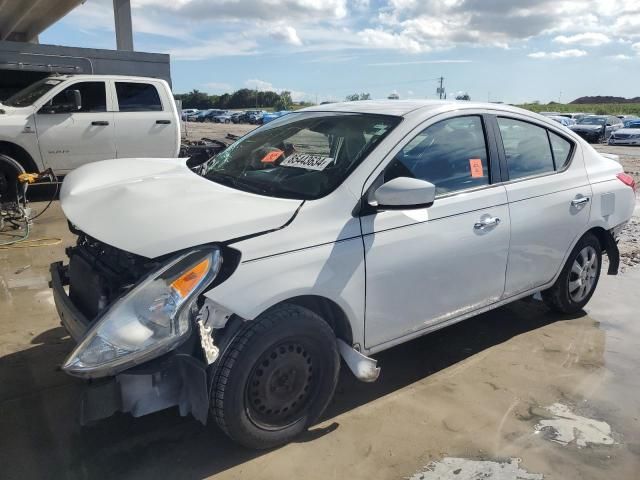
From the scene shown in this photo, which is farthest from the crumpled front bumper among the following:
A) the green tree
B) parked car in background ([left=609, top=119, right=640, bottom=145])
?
the green tree

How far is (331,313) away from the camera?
9.30 feet

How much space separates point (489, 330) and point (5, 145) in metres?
7.47

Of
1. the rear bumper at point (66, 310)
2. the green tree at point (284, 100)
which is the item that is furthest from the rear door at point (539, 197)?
the green tree at point (284, 100)

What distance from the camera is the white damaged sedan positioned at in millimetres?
2387

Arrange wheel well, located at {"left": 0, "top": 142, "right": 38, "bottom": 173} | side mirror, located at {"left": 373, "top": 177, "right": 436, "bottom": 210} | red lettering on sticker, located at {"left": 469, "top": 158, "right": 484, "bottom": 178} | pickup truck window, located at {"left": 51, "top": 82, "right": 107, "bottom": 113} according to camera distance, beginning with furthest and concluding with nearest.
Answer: pickup truck window, located at {"left": 51, "top": 82, "right": 107, "bottom": 113}, wheel well, located at {"left": 0, "top": 142, "right": 38, "bottom": 173}, red lettering on sticker, located at {"left": 469, "top": 158, "right": 484, "bottom": 178}, side mirror, located at {"left": 373, "top": 177, "right": 436, "bottom": 210}

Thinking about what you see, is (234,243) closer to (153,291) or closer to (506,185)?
(153,291)

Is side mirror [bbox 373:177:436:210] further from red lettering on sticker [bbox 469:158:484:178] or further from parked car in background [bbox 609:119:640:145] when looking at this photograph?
parked car in background [bbox 609:119:640:145]

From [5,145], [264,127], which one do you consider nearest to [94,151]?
[5,145]

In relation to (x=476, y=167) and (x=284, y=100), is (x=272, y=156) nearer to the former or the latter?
(x=476, y=167)

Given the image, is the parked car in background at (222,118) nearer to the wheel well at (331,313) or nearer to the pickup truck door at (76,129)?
the pickup truck door at (76,129)

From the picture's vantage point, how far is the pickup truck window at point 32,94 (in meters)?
8.46

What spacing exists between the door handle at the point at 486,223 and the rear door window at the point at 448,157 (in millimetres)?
231

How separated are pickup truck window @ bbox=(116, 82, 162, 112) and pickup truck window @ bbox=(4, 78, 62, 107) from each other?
93cm

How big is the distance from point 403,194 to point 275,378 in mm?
1103
